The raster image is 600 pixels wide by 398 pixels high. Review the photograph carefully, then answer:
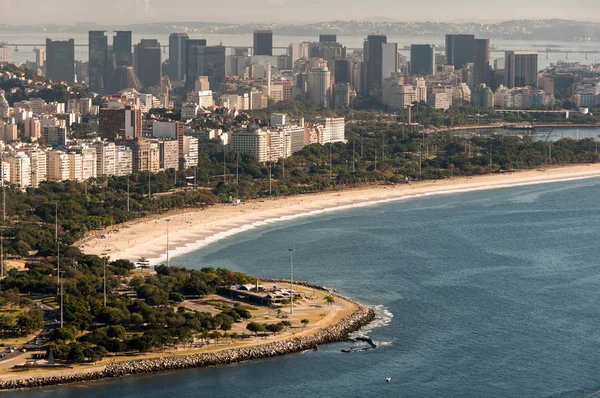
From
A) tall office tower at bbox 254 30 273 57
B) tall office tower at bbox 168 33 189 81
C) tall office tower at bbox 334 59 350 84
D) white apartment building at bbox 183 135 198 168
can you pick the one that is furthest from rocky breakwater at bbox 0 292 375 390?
tall office tower at bbox 254 30 273 57

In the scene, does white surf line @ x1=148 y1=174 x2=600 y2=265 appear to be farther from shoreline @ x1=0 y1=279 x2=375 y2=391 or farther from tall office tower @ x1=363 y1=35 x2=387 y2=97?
tall office tower @ x1=363 y1=35 x2=387 y2=97

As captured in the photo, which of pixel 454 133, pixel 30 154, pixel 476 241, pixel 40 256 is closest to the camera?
pixel 40 256

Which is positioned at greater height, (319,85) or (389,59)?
(389,59)

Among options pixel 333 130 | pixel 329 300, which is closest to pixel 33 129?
pixel 333 130

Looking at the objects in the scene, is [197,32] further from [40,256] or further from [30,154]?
[40,256]

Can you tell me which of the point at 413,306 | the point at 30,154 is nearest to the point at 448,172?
the point at 30,154

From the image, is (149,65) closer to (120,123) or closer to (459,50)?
(459,50)
